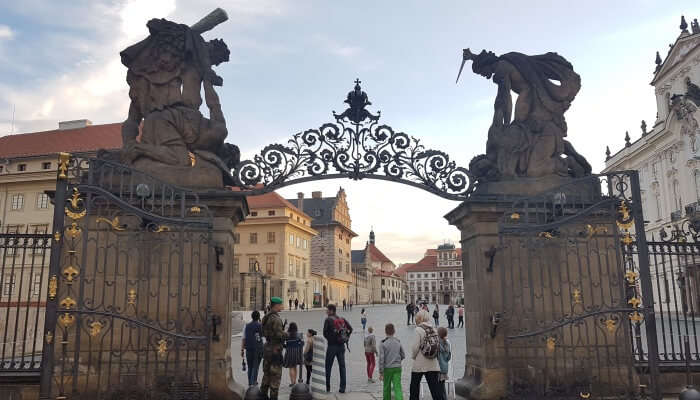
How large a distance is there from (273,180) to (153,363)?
3003mm

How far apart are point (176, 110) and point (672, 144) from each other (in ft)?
129

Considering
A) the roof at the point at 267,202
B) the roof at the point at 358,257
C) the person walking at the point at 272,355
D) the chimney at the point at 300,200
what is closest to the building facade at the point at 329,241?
the chimney at the point at 300,200

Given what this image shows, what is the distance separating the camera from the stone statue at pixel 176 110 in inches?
314

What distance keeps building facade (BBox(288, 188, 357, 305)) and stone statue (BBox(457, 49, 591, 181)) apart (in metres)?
75.2

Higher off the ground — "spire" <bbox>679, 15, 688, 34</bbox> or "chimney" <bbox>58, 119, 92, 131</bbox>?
"spire" <bbox>679, 15, 688, 34</bbox>

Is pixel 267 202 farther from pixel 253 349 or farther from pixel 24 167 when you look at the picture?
pixel 253 349

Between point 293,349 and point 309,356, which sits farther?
point 309,356

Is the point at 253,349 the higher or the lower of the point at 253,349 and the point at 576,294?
the lower

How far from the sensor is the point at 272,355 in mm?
7641

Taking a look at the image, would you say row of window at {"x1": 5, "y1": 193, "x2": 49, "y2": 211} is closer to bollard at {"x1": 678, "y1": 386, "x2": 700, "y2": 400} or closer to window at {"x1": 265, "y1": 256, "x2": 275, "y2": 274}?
window at {"x1": 265, "y1": 256, "x2": 275, "y2": 274}

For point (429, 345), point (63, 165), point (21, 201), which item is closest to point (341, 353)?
point (429, 345)

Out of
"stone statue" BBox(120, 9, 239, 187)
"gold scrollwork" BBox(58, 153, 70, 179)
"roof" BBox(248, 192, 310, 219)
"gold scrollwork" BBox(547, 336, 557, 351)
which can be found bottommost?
"gold scrollwork" BBox(547, 336, 557, 351)

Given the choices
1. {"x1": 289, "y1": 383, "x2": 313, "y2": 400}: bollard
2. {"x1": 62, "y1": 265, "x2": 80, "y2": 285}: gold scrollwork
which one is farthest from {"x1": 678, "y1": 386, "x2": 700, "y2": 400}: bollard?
{"x1": 62, "y1": 265, "x2": 80, "y2": 285}: gold scrollwork

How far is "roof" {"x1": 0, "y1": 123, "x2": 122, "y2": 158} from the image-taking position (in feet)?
139
